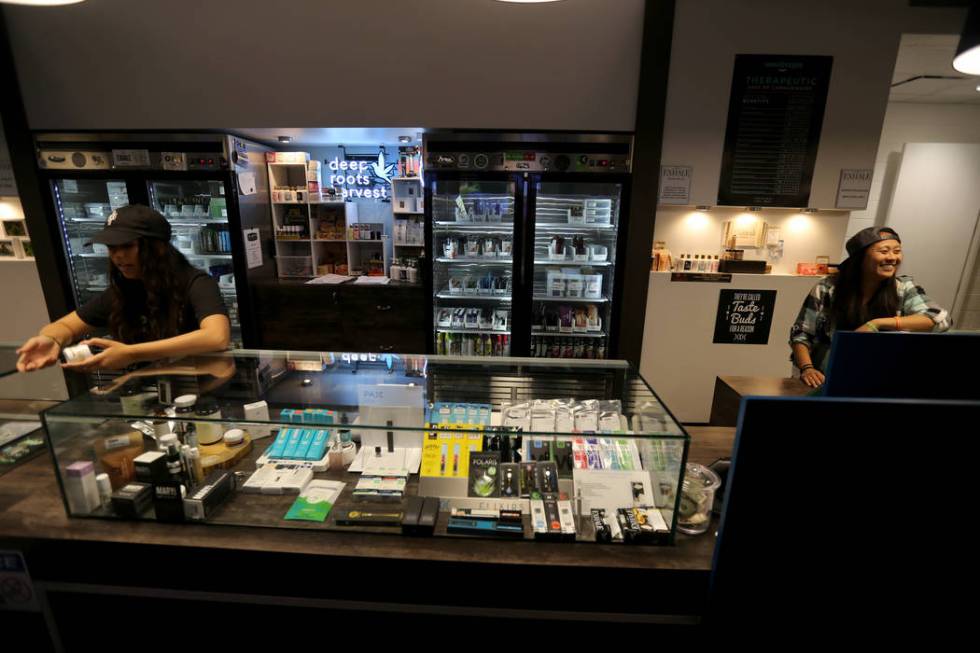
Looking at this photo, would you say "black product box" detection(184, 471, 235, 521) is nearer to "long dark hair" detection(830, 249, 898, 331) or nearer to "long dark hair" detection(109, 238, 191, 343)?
"long dark hair" detection(109, 238, 191, 343)

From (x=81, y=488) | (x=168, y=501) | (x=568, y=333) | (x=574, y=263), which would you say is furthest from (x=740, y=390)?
(x=81, y=488)

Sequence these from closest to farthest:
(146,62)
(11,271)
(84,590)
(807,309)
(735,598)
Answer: (735,598) → (84,590) → (807,309) → (146,62) → (11,271)

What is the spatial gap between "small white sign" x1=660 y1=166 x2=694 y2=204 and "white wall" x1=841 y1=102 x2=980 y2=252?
3.49 m

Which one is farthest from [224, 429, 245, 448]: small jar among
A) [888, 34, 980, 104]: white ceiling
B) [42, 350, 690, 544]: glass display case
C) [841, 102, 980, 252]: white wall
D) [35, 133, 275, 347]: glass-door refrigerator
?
[841, 102, 980, 252]: white wall

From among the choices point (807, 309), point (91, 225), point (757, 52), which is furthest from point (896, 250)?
point (91, 225)

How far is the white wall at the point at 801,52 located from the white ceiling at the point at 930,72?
0.64ft

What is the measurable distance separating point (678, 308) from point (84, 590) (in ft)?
12.3

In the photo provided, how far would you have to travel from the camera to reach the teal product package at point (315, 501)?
52.7 inches

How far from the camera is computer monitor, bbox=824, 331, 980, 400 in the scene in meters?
1.21

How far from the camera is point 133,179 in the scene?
3.64 meters

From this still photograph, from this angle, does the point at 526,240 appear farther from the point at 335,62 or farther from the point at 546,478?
the point at 546,478

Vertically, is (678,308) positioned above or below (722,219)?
below

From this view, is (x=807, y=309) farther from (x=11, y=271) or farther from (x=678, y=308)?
(x=11, y=271)

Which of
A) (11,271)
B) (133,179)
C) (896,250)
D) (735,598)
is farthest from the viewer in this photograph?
(11,271)
